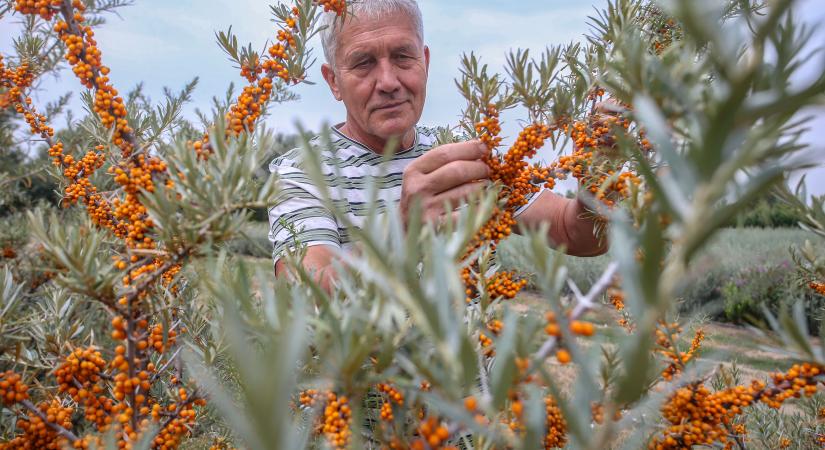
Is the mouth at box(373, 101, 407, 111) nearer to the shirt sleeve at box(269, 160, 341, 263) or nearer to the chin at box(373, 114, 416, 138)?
the chin at box(373, 114, 416, 138)

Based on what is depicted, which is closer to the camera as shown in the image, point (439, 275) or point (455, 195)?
point (439, 275)

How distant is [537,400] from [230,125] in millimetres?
571

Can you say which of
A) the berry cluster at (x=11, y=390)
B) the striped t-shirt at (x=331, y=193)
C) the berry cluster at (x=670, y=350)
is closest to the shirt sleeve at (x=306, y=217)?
the striped t-shirt at (x=331, y=193)

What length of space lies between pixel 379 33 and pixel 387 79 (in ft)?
0.54

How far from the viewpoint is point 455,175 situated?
0.94m

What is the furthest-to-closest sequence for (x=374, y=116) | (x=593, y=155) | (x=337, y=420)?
(x=374, y=116)
(x=593, y=155)
(x=337, y=420)

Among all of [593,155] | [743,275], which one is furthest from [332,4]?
[743,275]

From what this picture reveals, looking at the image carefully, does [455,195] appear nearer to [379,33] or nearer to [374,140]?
[379,33]

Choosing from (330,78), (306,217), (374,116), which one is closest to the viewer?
(306,217)

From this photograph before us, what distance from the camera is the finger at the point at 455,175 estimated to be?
0.87 metres

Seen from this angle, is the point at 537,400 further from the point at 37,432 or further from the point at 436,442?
the point at 37,432

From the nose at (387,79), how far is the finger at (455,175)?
2.17 feet

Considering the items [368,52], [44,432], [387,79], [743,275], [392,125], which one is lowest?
[743,275]

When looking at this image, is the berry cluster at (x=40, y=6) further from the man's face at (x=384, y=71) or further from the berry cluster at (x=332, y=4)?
the man's face at (x=384, y=71)
